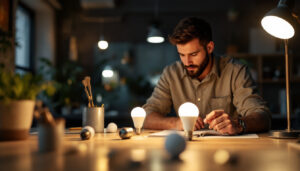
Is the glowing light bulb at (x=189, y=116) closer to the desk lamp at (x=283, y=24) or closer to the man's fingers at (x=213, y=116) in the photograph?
the man's fingers at (x=213, y=116)

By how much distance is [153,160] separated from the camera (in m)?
0.85

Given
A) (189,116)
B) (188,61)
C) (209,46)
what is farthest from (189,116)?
(209,46)

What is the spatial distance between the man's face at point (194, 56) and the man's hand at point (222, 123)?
855 millimetres

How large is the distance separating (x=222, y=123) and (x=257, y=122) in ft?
1.06

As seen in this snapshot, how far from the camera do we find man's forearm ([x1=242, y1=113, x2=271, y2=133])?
1648 millimetres

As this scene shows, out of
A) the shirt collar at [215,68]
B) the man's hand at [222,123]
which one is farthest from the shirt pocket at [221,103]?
the man's hand at [222,123]

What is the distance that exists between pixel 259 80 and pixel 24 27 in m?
4.10

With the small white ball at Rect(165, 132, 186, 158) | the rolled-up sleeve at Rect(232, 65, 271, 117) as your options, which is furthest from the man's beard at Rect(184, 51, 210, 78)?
the small white ball at Rect(165, 132, 186, 158)

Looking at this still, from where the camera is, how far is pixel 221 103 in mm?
2377

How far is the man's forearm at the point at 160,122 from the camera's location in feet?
6.06

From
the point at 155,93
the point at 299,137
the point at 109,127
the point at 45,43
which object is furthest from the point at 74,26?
the point at 299,137

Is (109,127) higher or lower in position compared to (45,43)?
lower

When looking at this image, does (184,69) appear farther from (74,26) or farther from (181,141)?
(74,26)

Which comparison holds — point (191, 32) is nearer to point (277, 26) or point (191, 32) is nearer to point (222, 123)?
point (277, 26)
